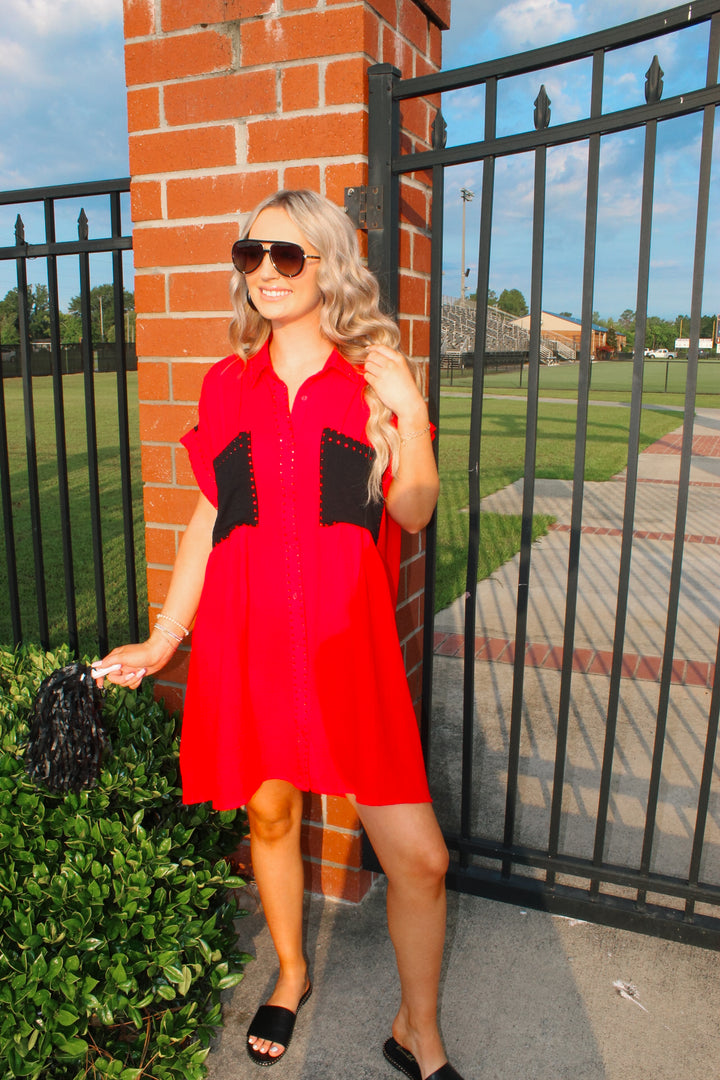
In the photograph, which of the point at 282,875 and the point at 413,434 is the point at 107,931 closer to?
the point at 282,875

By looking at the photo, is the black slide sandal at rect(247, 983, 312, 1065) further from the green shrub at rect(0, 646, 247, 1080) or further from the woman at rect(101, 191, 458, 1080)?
the woman at rect(101, 191, 458, 1080)

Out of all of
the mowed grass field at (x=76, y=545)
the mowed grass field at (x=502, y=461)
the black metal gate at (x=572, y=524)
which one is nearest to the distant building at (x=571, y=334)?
the mowed grass field at (x=502, y=461)

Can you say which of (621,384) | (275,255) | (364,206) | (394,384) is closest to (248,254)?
(275,255)

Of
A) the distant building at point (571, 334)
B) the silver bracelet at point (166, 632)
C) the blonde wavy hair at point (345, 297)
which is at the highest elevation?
the distant building at point (571, 334)

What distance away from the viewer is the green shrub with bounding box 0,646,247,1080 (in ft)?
5.46

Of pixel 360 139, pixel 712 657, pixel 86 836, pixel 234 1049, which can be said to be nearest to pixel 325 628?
pixel 86 836

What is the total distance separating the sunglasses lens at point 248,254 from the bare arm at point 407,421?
1.00 ft

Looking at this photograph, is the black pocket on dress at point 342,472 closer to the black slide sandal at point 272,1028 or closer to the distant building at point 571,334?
the black slide sandal at point 272,1028

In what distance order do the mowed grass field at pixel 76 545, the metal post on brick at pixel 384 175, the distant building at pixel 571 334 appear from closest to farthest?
the metal post on brick at pixel 384 175, the mowed grass field at pixel 76 545, the distant building at pixel 571 334

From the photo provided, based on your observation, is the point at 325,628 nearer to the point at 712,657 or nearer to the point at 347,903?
the point at 347,903

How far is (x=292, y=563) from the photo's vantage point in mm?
1768

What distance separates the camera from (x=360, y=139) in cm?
212

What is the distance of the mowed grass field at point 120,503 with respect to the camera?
5820mm

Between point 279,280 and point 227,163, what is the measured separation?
80 cm
